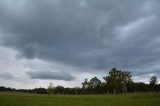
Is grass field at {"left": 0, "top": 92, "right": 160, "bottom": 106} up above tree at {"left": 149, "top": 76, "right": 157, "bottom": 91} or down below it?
below

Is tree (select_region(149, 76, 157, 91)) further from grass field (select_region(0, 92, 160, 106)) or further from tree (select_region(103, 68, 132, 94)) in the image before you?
grass field (select_region(0, 92, 160, 106))

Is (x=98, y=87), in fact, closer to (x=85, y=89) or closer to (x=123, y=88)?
(x=85, y=89)

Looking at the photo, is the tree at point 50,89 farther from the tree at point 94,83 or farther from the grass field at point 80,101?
the grass field at point 80,101

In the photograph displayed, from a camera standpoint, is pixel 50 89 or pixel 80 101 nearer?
pixel 80 101

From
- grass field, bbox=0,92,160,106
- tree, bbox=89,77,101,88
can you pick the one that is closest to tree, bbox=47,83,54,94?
tree, bbox=89,77,101,88

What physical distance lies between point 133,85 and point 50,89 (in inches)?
2506

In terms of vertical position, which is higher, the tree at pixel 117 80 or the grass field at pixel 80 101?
the tree at pixel 117 80

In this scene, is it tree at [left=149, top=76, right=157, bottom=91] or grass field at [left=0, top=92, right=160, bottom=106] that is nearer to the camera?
grass field at [left=0, top=92, right=160, bottom=106]

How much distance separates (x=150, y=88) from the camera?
6004 inches

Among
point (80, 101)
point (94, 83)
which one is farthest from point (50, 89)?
point (80, 101)

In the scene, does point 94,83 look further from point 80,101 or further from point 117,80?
point 80,101

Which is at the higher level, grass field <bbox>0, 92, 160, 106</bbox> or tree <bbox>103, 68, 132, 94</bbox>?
tree <bbox>103, 68, 132, 94</bbox>

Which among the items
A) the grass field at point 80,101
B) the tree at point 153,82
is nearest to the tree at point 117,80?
the tree at point 153,82

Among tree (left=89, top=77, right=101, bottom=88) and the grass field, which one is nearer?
the grass field
